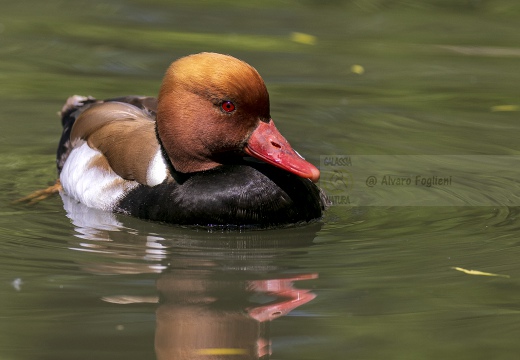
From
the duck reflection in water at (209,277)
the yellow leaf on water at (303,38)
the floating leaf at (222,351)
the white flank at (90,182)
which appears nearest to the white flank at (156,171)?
the white flank at (90,182)

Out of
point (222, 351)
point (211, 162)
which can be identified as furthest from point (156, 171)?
point (222, 351)

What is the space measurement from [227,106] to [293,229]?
3.01 feet

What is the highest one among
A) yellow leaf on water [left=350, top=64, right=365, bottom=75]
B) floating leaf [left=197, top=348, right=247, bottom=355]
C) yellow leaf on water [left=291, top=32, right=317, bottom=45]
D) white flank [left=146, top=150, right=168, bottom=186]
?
yellow leaf on water [left=291, top=32, right=317, bottom=45]

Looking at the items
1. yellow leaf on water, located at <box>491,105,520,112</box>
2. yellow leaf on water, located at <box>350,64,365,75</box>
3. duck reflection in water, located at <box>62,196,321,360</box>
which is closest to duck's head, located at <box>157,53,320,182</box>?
duck reflection in water, located at <box>62,196,321,360</box>

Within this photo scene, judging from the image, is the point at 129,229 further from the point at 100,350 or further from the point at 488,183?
the point at 488,183

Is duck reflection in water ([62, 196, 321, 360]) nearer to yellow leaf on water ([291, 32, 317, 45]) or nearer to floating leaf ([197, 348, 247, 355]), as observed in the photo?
floating leaf ([197, 348, 247, 355])

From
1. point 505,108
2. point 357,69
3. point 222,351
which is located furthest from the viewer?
point 357,69

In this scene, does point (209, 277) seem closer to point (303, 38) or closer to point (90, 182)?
point (90, 182)

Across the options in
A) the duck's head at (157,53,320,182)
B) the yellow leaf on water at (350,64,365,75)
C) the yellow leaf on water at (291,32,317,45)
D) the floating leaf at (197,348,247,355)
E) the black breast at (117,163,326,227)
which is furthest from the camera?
the yellow leaf on water at (291,32,317,45)

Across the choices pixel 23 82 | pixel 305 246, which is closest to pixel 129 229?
pixel 305 246

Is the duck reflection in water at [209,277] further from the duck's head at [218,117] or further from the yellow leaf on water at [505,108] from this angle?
the yellow leaf on water at [505,108]

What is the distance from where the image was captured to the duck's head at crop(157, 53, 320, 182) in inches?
257

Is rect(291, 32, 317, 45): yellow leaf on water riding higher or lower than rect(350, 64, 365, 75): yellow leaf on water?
higher

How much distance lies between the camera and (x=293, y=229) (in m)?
6.86
